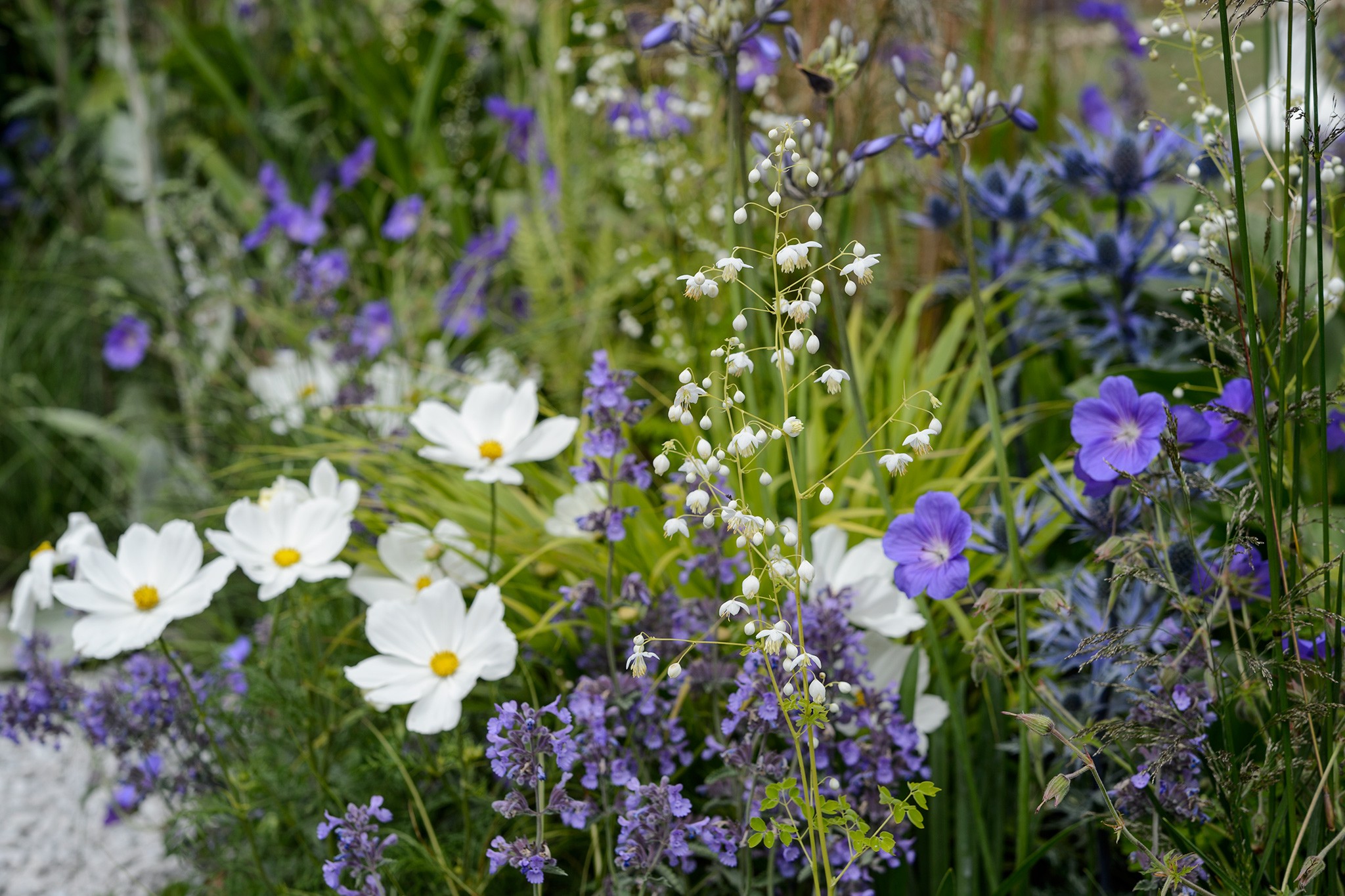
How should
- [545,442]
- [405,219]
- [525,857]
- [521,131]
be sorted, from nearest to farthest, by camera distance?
[525,857] < [545,442] < [405,219] < [521,131]

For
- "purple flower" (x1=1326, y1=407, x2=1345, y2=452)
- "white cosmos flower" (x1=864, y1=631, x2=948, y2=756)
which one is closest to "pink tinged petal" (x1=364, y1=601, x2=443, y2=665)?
"white cosmos flower" (x1=864, y1=631, x2=948, y2=756)

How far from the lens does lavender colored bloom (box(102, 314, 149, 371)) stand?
2.84 meters

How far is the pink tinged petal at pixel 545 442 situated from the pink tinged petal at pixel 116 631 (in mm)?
500

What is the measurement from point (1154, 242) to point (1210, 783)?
1325 mm

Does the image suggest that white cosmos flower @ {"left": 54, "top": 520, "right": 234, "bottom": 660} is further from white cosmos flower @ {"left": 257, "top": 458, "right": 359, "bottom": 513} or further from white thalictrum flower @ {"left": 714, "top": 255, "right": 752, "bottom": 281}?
white thalictrum flower @ {"left": 714, "top": 255, "right": 752, "bottom": 281}

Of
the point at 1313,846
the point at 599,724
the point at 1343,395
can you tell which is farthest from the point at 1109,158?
the point at 599,724

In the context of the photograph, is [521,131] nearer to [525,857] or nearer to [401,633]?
[401,633]

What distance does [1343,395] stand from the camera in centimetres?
101

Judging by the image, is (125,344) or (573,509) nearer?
(573,509)

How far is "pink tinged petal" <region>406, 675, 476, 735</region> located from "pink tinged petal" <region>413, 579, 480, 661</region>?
0.16 ft

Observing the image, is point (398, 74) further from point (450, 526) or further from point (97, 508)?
point (450, 526)

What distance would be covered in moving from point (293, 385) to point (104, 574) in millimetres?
1178

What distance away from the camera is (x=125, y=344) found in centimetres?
288

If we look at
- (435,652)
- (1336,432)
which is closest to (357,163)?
(435,652)
